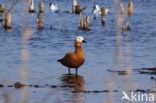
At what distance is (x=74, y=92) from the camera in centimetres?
1088

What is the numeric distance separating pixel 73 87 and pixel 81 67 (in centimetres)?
366

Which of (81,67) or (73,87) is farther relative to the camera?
(81,67)

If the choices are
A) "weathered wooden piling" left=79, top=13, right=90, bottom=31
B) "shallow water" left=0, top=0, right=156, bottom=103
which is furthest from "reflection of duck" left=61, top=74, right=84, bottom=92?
"weathered wooden piling" left=79, top=13, right=90, bottom=31

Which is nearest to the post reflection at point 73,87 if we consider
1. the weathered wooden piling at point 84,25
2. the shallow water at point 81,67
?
the shallow water at point 81,67

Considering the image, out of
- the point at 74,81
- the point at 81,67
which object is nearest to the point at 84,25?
the point at 81,67

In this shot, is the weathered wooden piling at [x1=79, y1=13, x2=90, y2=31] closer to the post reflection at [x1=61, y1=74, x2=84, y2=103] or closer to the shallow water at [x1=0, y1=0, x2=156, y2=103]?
the shallow water at [x1=0, y1=0, x2=156, y2=103]

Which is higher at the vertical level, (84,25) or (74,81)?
(74,81)

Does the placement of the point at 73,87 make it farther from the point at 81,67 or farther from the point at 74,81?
the point at 81,67

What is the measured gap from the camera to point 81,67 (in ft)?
50.6

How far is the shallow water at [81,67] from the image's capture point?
389 inches

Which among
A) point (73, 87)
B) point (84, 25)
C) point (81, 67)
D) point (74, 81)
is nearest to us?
point (73, 87)

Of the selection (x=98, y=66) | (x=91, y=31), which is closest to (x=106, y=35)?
(x=91, y=31)

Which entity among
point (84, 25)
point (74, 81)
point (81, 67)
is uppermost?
point (74, 81)

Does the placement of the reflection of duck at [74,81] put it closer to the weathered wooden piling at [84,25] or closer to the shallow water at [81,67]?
the shallow water at [81,67]
